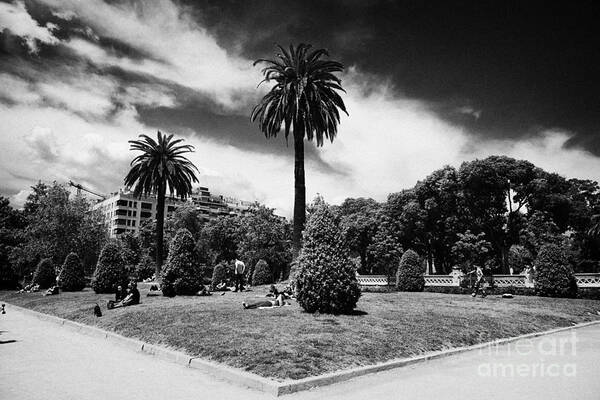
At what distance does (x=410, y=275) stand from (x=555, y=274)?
9441 millimetres

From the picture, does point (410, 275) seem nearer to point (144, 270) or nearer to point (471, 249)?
point (471, 249)

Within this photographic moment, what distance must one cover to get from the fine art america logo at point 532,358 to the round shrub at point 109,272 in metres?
22.3

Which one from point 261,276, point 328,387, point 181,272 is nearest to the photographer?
point 328,387

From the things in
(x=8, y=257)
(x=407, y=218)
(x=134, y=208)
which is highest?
(x=134, y=208)

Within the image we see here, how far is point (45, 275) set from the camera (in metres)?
33.0

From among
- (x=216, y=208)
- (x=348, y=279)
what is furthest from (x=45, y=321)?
(x=216, y=208)

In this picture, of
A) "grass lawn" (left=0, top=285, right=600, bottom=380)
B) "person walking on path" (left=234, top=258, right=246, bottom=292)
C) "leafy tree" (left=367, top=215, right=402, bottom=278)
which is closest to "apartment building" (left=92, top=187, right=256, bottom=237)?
"leafy tree" (left=367, top=215, right=402, bottom=278)

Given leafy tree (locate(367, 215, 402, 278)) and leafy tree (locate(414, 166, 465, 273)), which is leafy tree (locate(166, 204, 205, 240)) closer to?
leafy tree (locate(367, 215, 402, 278))

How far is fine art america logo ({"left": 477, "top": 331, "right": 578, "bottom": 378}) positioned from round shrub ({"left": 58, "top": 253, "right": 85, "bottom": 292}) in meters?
28.5

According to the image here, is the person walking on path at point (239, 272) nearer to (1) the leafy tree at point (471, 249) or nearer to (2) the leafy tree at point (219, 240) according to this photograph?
(1) the leafy tree at point (471, 249)

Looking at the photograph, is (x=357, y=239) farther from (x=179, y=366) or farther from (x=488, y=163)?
(x=179, y=366)

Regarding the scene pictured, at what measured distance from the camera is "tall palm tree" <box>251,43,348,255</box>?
25.0 metres

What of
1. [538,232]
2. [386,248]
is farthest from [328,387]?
[386,248]

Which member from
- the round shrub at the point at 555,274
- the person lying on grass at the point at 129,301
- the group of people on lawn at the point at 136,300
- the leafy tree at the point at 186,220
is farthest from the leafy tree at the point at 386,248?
the person lying on grass at the point at 129,301
